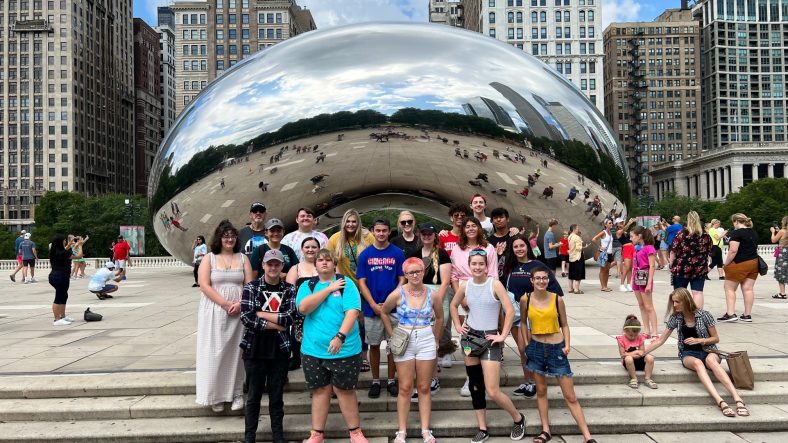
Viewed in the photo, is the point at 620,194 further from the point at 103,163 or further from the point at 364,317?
the point at 103,163

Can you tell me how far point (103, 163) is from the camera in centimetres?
10869

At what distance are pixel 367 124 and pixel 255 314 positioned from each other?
12.6 feet

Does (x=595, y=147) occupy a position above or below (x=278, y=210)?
above

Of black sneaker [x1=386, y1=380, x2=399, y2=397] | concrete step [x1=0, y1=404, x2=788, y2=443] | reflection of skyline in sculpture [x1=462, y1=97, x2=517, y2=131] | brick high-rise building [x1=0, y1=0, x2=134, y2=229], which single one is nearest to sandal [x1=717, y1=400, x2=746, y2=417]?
concrete step [x1=0, y1=404, x2=788, y2=443]

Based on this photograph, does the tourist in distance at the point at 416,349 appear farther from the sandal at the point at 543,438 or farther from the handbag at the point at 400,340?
the sandal at the point at 543,438

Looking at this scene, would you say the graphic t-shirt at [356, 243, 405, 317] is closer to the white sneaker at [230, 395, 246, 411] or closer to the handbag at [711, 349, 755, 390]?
the white sneaker at [230, 395, 246, 411]

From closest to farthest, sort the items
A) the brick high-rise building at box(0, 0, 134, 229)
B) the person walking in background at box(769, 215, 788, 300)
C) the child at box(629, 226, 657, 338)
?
the child at box(629, 226, 657, 338)
the person walking in background at box(769, 215, 788, 300)
the brick high-rise building at box(0, 0, 134, 229)

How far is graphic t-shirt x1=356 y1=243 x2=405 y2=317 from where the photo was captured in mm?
4461

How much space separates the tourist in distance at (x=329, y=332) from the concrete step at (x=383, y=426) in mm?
580

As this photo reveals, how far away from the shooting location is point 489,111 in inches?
294

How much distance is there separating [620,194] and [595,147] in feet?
4.45

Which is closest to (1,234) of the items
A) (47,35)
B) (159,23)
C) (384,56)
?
(47,35)

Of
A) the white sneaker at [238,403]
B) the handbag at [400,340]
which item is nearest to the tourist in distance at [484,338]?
the handbag at [400,340]

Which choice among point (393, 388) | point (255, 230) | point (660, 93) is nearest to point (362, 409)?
point (393, 388)
